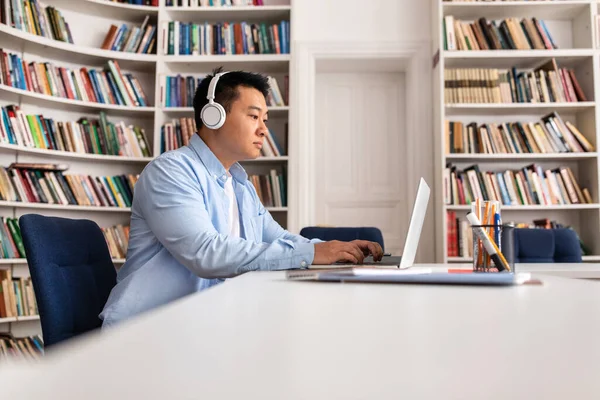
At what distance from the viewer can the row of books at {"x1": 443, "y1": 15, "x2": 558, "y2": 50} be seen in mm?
3896

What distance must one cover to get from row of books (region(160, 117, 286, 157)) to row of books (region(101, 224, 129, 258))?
636mm

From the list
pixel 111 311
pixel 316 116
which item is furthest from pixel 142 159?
pixel 111 311

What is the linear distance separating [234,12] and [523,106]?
215cm

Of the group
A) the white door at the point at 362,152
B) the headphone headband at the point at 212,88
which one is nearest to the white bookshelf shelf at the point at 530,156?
the white door at the point at 362,152

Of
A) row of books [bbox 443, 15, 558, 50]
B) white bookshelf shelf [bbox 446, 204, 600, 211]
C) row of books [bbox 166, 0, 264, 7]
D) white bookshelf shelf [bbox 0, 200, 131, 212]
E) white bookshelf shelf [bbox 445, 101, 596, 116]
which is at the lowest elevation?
white bookshelf shelf [bbox 446, 204, 600, 211]

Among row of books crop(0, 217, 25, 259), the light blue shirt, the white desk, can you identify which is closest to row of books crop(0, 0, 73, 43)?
row of books crop(0, 217, 25, 259)

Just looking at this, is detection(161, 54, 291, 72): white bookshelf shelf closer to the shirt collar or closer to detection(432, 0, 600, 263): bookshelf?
detection(432, 0, 600, 263): bookshelf

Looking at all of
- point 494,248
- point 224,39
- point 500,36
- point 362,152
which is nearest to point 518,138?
point 500,36

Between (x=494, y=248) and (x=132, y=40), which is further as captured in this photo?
(x=132, y=40)

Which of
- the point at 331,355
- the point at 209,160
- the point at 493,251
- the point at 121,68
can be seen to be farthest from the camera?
the point at 121,68

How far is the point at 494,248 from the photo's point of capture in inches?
46.4

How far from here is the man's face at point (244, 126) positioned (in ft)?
6.31

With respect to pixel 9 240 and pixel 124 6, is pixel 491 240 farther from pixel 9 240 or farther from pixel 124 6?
pixel 124 6

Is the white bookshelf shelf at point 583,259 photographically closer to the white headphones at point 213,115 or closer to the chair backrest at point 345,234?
the chair backrest at point 345,234
